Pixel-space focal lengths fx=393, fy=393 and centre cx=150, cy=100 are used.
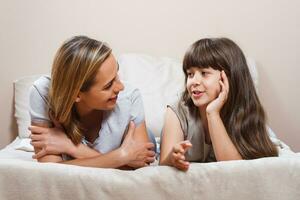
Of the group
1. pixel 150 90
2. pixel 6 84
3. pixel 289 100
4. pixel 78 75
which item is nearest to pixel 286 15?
pixel 289 100

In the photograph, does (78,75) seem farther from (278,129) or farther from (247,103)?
(278,129)

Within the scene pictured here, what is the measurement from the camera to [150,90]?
1.76 m

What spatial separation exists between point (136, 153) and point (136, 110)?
207 millimetres

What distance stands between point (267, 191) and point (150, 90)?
3.05 ft

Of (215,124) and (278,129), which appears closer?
(215,124)

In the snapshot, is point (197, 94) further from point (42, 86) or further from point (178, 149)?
point (42, 86)

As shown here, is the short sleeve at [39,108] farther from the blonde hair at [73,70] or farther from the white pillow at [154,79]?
the white pillow at [154,79]

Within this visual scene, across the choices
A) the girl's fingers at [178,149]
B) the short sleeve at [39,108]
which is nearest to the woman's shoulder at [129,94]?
the short sleeve at [39,108]

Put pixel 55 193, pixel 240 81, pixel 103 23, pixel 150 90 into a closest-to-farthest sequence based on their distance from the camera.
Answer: pixel 55 193, pixel 240 81, pixel 150 90, pixel 103 23

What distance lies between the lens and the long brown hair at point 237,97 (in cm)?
121

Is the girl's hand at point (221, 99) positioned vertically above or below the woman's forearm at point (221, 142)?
above

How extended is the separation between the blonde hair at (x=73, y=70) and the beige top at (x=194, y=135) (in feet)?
1.12

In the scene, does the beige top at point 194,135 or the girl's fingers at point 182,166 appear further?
the beige top at point 194,135

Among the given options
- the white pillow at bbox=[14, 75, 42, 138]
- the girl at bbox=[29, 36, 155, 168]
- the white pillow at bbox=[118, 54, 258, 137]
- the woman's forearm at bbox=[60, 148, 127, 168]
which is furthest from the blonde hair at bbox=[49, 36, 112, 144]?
the white pillow at bbox=[14, 75, 42, 138]
